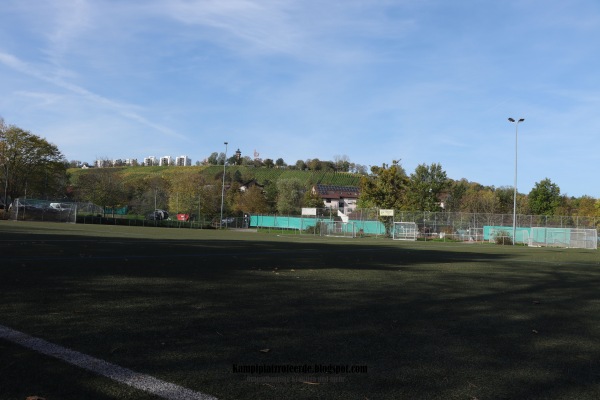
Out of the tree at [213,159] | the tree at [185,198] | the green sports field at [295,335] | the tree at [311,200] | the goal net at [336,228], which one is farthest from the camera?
the tree at [213,159]

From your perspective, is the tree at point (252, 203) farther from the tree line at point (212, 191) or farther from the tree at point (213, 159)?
the tree at point (213, 159)

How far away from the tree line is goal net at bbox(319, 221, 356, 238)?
435 inches

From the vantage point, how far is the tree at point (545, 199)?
271 feet

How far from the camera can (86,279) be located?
8.24 m

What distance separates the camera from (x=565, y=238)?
43.8 meters

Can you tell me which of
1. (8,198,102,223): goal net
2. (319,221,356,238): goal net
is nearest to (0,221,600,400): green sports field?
(319,221,356,238): goal net

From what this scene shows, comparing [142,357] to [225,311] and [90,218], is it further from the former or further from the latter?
[90,218]

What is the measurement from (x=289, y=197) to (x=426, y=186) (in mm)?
36649

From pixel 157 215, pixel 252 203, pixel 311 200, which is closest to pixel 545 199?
pixel 311 200

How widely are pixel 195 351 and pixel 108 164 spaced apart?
205m

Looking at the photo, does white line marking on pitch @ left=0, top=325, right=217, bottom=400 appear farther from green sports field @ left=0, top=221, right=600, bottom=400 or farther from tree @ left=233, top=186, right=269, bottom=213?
tree @ left=233, top=186, right=269, bottom=213

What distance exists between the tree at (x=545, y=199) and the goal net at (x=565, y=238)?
41480mm

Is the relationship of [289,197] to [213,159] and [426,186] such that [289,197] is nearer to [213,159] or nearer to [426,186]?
[426,186]

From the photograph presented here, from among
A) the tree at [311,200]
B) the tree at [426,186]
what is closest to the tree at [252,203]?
the tree at [311,200]
